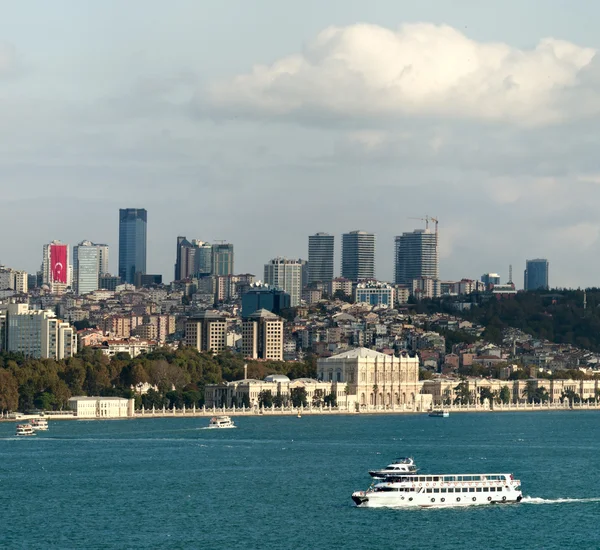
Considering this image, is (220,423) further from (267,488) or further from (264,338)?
(264,338)

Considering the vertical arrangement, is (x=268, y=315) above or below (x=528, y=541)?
above

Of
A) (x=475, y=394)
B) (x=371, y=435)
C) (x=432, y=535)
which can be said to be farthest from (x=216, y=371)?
(x=432, y=535)

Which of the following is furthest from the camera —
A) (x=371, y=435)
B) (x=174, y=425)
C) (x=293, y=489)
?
(x=174, y=425)

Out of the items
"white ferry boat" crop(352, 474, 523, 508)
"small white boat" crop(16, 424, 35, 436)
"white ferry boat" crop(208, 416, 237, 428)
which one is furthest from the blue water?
"white ferry boat" crop(208, 416, 237, 428)

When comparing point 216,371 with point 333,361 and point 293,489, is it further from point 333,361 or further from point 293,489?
point 293,489

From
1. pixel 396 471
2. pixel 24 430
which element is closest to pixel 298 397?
pixel 24 430

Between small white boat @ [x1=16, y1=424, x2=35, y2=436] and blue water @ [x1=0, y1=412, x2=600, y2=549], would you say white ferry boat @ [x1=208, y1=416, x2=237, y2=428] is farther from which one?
small white boat @ [x1=16, y1=424, x2=35, y2=436]

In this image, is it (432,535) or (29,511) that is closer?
(432,535)

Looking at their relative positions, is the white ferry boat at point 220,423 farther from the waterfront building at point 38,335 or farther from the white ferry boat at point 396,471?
the waterfront building at point 38,335
